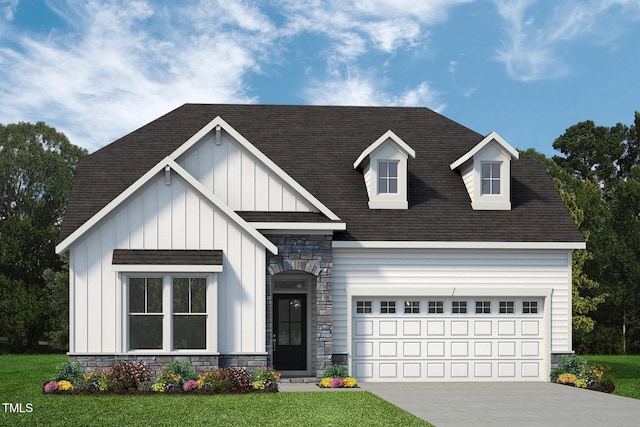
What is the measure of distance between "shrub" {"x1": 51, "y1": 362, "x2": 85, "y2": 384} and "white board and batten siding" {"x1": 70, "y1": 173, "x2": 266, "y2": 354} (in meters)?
0.48

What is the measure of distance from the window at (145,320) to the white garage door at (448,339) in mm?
5492

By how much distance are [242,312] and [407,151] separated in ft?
22.7

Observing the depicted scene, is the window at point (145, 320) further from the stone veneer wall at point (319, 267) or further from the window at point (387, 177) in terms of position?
the window at point (387, 177)

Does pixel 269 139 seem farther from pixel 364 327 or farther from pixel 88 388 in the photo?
pixel 88 388

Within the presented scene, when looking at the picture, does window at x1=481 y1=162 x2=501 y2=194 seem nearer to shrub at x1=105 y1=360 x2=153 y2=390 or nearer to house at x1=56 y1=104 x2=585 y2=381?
house at x1=56 y1=104 x2=585 y2=381

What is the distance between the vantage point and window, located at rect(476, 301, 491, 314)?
2181 cm

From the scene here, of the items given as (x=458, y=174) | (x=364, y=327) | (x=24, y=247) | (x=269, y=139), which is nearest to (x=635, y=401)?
(x=364, y=327)

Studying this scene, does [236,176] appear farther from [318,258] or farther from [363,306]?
[363,306]

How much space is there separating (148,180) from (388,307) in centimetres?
762

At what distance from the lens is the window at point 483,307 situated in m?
21.8

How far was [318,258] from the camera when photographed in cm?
2066

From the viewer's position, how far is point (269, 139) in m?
25.0

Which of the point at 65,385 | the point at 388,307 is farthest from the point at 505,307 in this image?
the point at 65,385

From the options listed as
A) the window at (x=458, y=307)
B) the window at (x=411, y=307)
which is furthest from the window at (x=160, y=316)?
the window at (x=458, y=307)
